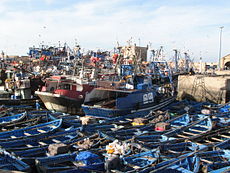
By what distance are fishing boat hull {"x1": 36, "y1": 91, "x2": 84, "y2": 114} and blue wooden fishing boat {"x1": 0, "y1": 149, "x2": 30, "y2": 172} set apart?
8.38 meters

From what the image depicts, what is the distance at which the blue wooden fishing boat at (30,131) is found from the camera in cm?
1225

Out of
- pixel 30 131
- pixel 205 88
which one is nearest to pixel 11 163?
pixel 30 131

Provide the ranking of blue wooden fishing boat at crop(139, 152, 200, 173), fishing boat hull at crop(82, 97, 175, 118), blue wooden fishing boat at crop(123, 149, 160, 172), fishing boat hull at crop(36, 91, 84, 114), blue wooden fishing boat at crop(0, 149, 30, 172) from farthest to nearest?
fishing boat hull at crop(36, 91, 84, 114) < fishing boat hull at crop(82, 97, 175, 118) < blue wooden fishing boat at crop(123, 149, 160, 172) < blue wooden fishing boat at crop(139, 152, 200, 173) < blue wooden fishing boat at crop(0, 149, 30, 172)

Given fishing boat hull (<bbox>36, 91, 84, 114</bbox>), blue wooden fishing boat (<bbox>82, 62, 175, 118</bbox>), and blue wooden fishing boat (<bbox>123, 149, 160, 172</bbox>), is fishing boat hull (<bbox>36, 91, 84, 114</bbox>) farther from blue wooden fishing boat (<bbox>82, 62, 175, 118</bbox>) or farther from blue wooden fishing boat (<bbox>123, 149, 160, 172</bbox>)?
blue wooden fishing boat (<bbox>123, 149, 160, 172</bbox>)

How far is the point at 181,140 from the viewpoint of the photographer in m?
11.8

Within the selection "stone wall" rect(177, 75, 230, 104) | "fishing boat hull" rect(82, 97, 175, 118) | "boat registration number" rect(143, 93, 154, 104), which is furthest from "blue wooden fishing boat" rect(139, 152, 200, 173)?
"stone wall" rect(177, 75, 230, 104)

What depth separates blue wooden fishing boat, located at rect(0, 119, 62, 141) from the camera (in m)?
12.2

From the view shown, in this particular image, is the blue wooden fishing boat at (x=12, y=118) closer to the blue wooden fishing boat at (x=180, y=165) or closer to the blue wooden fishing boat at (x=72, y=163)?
the blue wooden fishing boat at (x=72, y=163)

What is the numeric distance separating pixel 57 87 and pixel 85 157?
10.4 metres

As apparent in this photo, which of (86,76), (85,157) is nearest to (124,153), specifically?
(85,157)

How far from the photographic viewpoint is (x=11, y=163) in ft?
28.0

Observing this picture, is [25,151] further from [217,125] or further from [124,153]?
[217,125]

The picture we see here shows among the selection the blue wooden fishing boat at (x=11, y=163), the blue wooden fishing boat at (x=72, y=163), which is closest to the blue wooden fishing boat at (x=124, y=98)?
the blue wooden fishing boat at (x=72, y=163)

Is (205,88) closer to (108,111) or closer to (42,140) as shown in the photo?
(108,111)
